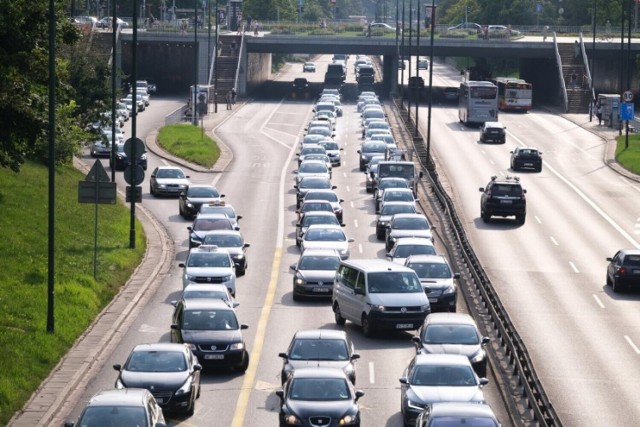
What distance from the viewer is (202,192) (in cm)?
6338

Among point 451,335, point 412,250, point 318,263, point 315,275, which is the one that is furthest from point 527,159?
point 451,335

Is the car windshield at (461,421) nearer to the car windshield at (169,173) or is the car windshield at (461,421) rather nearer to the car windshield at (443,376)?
A: the car windshield at (443,376)

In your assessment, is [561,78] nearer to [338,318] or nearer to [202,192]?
[202,192]

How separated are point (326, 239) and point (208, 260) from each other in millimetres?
7095

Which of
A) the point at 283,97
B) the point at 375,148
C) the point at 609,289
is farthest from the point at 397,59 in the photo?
the point at 609,289

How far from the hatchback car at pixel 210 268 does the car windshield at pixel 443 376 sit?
1514 cm

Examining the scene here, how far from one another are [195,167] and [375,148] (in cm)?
1038

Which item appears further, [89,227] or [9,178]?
[9,178]

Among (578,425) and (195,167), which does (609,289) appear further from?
(195,167)

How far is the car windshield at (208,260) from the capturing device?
149ft

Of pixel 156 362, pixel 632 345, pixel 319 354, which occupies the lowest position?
pixel 632 345

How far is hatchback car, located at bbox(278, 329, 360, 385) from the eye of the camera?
3172cm

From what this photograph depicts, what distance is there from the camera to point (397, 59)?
5600 inches

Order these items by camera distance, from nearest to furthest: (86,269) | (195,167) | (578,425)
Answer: (578,425), (86,269), (195,167)
